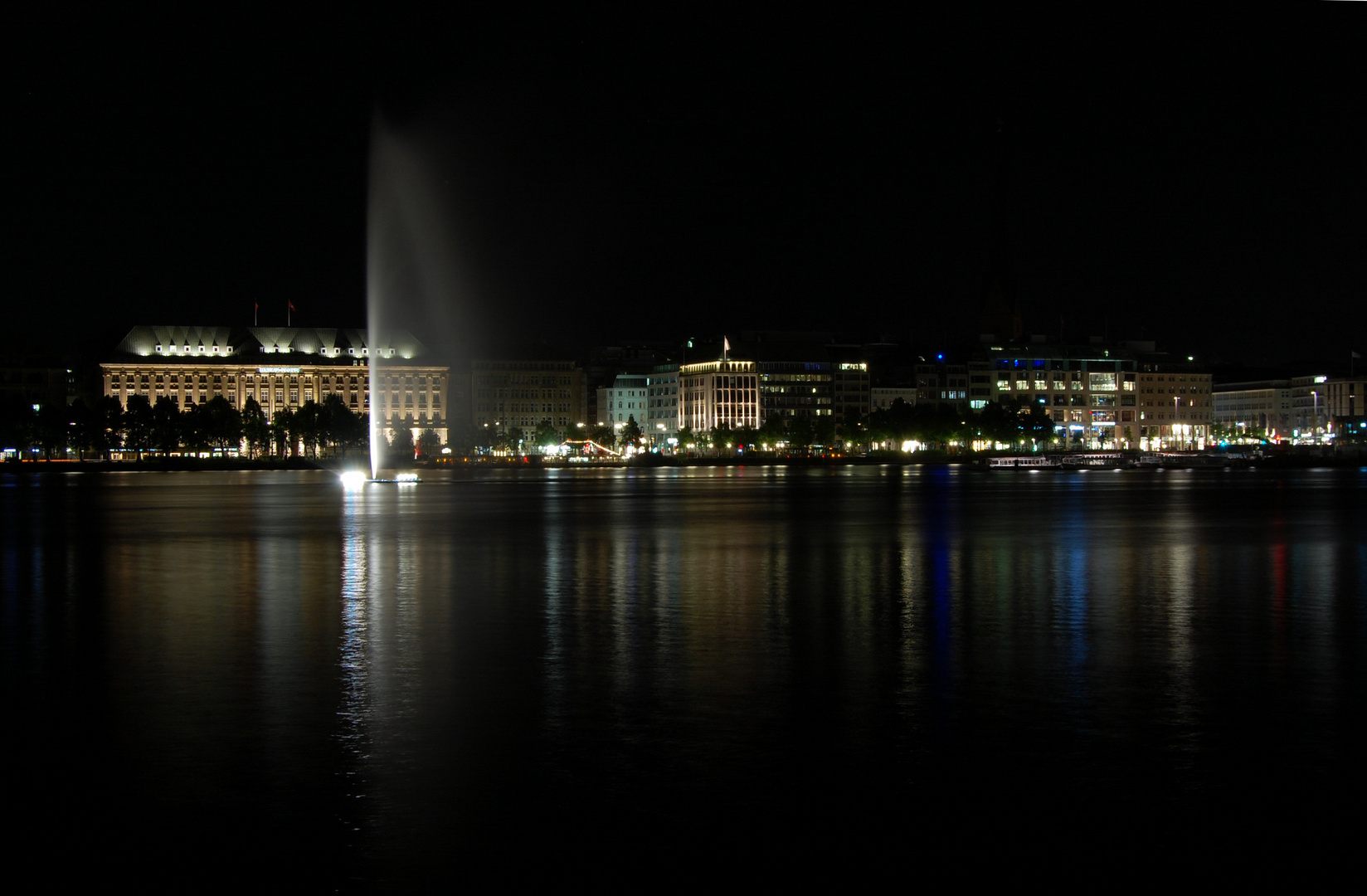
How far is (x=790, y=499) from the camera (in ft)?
221

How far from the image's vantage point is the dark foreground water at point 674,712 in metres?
10.0

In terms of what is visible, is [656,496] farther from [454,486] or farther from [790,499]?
[454,486]

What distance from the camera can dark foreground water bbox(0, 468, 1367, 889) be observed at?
10031mm

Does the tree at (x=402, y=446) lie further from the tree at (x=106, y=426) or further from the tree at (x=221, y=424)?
the tree at (x=106, y=426)

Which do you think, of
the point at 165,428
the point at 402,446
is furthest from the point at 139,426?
the point at 402,446

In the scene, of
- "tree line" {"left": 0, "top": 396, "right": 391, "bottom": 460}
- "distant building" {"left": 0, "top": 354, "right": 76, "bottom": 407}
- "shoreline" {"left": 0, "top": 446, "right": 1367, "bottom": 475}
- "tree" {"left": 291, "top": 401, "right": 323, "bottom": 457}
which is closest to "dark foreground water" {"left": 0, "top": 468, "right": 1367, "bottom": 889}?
"shoreline" {"left": 0, "top": 446, "right": 1367, "bottom": 475}

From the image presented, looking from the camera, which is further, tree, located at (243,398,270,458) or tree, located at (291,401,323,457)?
tree, located at (243,398,270,458)

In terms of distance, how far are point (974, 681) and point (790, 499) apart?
5122cm


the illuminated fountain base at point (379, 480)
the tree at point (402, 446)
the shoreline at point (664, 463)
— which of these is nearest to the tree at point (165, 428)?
the shoreline at point (664, 463)

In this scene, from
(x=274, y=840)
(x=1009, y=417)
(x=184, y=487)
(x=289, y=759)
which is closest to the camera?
(x=274, y=840)

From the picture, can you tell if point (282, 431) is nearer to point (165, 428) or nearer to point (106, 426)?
point (165, 428)

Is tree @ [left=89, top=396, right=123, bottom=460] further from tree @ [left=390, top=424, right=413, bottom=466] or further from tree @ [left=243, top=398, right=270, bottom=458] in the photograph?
tree @ [left=390, top=424, right=413, bottom=466]

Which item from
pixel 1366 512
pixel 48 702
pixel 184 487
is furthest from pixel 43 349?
pixel 48 702

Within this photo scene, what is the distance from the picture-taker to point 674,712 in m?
14.4
